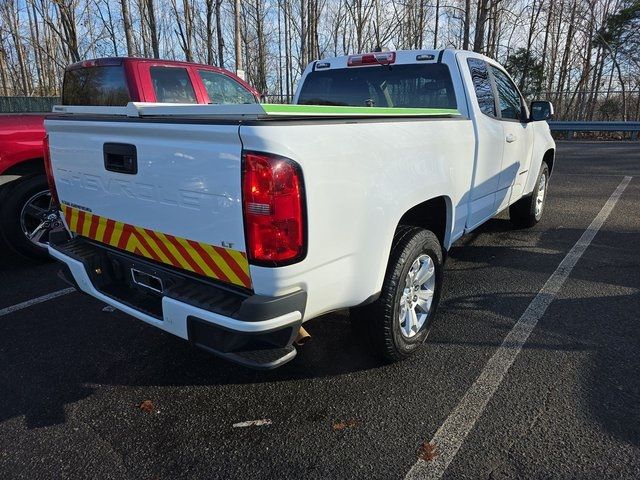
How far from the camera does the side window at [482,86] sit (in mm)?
3936

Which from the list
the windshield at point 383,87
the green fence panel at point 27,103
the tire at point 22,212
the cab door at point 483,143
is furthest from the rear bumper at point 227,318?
the green fence panel at point 27,103

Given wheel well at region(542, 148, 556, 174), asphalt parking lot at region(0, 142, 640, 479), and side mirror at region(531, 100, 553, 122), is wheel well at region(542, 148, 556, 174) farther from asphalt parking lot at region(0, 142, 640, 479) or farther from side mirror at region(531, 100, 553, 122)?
asphalt parking lot at region(0, 142, 640, 479)

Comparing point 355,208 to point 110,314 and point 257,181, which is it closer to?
point 257,181

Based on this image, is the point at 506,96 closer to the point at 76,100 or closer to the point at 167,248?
the point at 167,248

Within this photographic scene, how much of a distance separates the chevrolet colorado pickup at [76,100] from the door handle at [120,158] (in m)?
2.74

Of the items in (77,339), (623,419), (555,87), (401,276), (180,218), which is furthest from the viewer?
(555,87)

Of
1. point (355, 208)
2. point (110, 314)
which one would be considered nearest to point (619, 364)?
point (355, 208)

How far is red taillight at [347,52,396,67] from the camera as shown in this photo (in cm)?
412

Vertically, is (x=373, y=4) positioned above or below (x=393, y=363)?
above

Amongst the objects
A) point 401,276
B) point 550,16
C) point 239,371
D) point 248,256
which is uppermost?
point 550,16

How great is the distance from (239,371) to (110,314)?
4.54 ft

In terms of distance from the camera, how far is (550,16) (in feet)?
95.3

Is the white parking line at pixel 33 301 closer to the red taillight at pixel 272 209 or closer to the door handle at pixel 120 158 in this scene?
the door handle at pixel 120 158

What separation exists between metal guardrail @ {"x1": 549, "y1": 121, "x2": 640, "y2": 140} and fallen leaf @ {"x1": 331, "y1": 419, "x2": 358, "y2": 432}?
19.1 m
